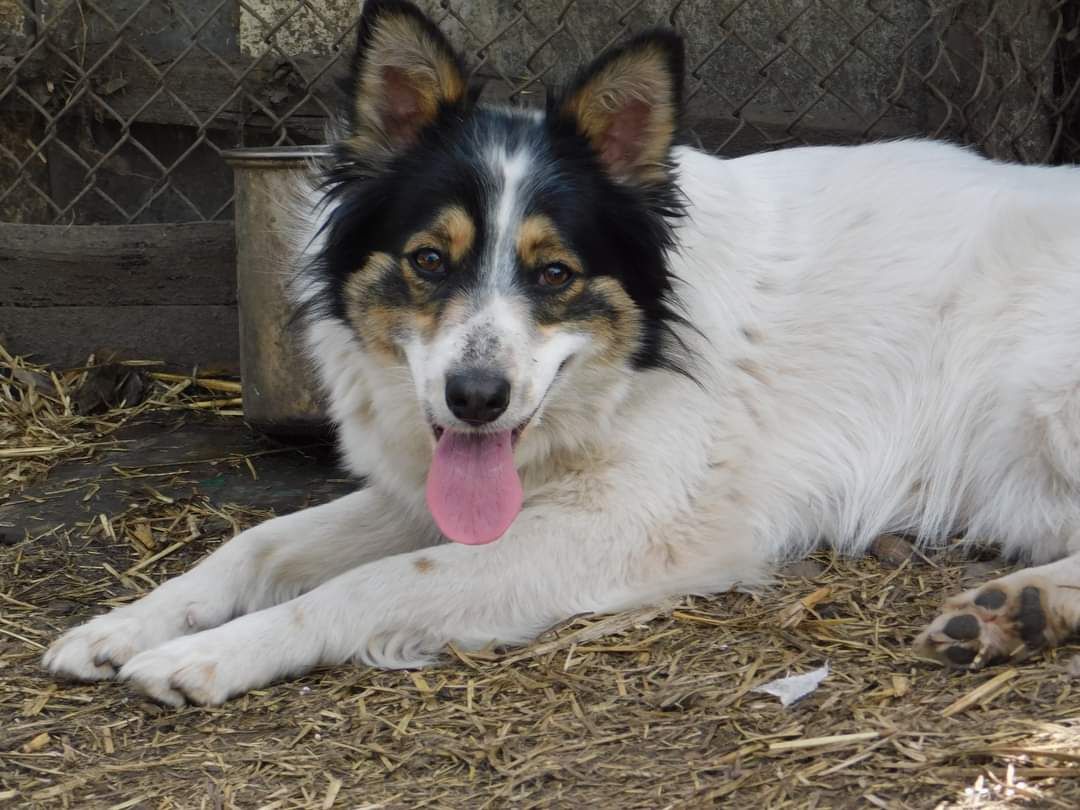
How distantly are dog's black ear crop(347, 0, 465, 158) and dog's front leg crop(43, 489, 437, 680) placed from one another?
49.9 inches

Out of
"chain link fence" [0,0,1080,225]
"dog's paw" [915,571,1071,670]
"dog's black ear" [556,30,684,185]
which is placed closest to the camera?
"dog's paw" [915,571,1071,670]

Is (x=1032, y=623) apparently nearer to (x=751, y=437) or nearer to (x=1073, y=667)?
(x=1073, y=667)

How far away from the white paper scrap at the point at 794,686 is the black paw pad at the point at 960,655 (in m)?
0.32

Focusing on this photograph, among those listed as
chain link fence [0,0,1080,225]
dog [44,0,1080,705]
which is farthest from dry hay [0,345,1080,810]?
chain link fence [0,0,1080,225]

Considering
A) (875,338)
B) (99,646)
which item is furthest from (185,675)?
(875,338)

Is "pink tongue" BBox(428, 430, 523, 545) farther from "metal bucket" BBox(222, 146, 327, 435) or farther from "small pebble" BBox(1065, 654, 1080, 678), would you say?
"metal bucket" BBox(222, 146, 327, 435)

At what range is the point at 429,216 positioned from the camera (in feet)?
11.8

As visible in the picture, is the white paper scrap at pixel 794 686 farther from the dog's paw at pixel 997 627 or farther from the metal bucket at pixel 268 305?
the metal bucket at pixel 268 305

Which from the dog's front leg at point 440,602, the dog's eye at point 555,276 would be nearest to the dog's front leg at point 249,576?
the dog's front leg at point 440,602

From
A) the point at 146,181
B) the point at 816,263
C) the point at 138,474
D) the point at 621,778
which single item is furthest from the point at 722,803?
the point at 146,181

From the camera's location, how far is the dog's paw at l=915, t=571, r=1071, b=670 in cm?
317

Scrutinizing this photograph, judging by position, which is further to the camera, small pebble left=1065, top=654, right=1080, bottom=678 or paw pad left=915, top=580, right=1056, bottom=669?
paw pad left=915, top=580, right=1056, bottom=669

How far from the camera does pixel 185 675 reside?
332 centimetres

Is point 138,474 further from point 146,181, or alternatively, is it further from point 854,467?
point 854,467
